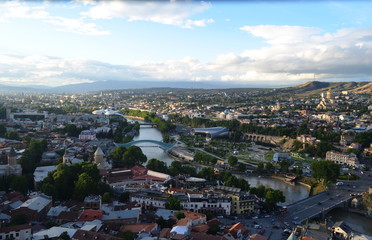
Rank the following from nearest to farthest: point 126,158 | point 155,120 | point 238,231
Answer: point 238,231, point 126,158, point 155,120

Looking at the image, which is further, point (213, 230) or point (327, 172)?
point (327, 172)

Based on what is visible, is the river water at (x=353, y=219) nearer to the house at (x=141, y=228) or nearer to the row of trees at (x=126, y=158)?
the house at (x=141, y=228)

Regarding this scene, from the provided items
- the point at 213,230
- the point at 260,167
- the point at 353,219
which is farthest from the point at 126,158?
the point at 353,219

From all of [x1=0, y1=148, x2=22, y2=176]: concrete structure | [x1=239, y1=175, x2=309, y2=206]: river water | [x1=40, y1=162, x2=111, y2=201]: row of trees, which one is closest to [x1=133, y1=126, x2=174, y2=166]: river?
[x1=239, y1=175, x2=309, y2=206]: river water

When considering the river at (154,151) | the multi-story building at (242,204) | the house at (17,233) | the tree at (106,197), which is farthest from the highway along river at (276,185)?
the house at (17,233)

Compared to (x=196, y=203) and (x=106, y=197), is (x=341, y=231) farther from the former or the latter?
(x=106, y=197)

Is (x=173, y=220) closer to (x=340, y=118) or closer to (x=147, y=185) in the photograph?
(x=147, y=185)

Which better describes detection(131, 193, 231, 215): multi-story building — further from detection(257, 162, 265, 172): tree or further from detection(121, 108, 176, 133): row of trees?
detection(121, 108, 176, 133): row of trees
